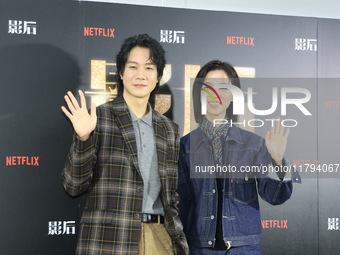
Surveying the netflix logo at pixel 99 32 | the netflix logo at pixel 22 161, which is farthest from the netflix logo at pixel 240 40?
the netflix logo at pixel 22 161

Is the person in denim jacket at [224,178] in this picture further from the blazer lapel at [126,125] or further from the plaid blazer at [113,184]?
the blazer lapel at [126,125]

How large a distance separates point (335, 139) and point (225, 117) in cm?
97

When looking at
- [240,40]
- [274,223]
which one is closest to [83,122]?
[240,40]

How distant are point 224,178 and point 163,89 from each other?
0.83m

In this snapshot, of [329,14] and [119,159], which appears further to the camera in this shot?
[329,14]

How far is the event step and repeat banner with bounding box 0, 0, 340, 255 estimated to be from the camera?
2.89 metres

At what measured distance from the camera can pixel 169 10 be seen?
3.12 metres

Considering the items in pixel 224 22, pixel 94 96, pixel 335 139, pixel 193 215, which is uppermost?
pixel 224 22

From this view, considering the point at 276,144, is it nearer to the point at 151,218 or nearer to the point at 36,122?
the point at 151,218

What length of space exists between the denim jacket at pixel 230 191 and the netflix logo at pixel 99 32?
2.84ft

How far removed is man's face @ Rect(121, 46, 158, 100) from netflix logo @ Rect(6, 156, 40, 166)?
2.60 feet

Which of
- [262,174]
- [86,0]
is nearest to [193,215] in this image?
[262,174]

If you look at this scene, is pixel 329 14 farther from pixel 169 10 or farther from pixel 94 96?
pixel 94 96

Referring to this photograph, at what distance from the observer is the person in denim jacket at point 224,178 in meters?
2.45
